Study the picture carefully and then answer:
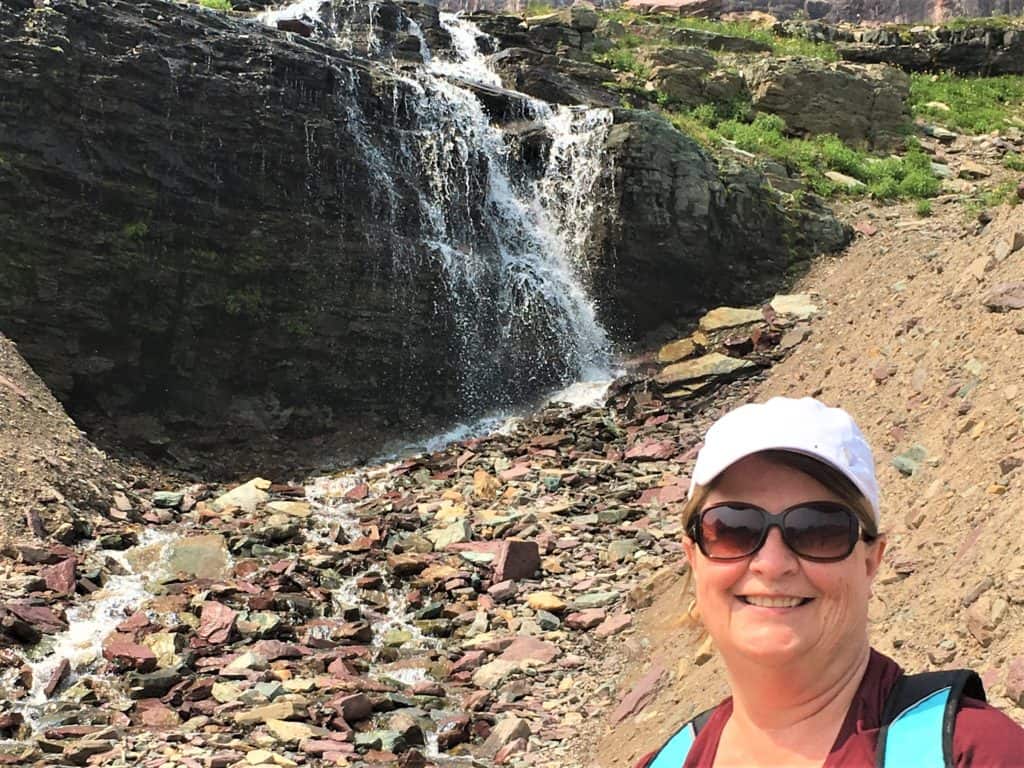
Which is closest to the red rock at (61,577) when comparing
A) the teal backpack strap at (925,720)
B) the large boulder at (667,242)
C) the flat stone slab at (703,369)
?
the teal backpack strap at (925,720)

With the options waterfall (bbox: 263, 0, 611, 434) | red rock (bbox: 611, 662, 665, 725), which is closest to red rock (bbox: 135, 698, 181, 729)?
red rock (bbox: 611, 662, 665, 725)

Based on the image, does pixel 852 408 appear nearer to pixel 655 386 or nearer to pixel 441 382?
pixel 655 386

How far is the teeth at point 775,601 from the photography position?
2051 mm

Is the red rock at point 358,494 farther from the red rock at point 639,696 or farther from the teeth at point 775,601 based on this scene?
the teeth at point 775,601

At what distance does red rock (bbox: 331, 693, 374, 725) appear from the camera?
7.53 meters

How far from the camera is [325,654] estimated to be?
8.84m

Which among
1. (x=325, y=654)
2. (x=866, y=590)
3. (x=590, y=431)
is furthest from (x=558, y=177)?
(x=866, y=590)

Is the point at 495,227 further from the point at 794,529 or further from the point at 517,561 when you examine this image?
the point at 794,529

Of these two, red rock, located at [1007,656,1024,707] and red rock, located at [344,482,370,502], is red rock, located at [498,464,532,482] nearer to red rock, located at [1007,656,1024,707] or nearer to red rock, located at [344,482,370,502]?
red rock, located at [344,482,370,502]

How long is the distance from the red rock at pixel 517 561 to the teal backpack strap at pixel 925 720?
861cm

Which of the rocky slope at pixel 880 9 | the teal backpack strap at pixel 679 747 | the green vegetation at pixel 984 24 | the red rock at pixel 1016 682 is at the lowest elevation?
the red rock at pixel 1016 682

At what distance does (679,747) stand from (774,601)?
430 millimetres

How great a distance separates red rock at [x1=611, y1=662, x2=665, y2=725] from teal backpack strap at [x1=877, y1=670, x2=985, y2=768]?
18.5 feet

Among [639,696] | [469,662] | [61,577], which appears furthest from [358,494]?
[639,696]
